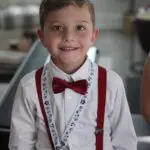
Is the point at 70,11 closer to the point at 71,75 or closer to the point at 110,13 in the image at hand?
the point at 71,75

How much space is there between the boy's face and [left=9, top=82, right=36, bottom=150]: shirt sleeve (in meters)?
0.18

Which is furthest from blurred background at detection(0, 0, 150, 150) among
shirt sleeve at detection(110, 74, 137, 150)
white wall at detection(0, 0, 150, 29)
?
shirt sleeve at detection(110, 74, 137, 150)

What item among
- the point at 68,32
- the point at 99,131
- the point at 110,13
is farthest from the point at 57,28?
the point at 110,13

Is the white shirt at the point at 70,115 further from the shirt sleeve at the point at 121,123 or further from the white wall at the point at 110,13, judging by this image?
the white wall at the point at 110,13

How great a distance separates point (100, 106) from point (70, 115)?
0.33ft

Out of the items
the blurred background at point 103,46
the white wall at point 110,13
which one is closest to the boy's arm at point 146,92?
the blurred background at point 103,46

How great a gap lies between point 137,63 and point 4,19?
2152mm

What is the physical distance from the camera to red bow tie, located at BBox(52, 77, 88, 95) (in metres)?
1.10

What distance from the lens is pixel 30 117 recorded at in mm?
1141

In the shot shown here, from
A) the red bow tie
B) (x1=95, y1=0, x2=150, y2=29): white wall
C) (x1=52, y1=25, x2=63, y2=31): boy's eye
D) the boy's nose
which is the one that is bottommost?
(x1=95, y1=0, x2=150, y2=29): white wall

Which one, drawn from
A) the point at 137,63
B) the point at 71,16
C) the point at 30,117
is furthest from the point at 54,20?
the point at 137,63

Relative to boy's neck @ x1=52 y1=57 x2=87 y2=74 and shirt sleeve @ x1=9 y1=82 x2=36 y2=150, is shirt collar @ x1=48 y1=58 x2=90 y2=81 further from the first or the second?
shirt sleeve @ x1=9 y1=82 x2=36 y2=150

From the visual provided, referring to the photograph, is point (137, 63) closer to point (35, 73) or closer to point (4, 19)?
point (4, 19)

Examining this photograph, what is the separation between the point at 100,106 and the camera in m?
1.12
